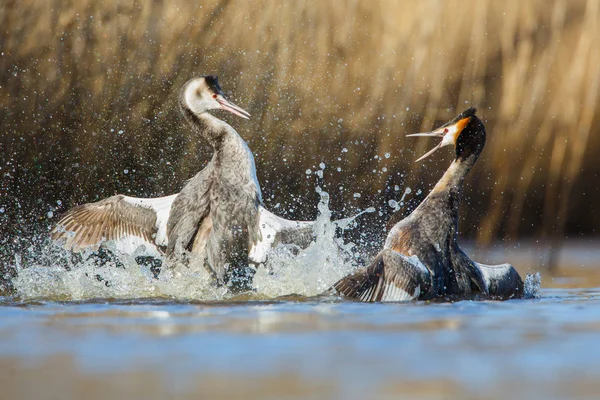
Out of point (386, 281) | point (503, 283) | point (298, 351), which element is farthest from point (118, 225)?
point (298, 351)

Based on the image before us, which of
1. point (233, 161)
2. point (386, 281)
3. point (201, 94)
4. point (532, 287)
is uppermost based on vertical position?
point (201, 94)

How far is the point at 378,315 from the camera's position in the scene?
529 centimetres

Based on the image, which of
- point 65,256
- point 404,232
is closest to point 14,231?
point 65,256

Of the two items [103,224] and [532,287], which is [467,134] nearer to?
[532,287]

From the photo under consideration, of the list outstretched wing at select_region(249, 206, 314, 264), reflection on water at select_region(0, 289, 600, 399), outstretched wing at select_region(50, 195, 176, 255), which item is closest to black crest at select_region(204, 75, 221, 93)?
outstretched wing at select_region(50, 195, 176, 255)

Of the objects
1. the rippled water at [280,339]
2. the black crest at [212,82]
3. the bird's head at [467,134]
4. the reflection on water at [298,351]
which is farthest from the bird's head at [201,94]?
the reflection on water at [298,351]

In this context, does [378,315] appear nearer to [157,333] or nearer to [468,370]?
[157,333]

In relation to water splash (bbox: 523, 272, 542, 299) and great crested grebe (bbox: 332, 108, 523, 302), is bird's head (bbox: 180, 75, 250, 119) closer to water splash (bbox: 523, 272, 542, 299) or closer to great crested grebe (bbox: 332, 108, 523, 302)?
great crested grebe (bbox: 332, 108, 523, 302)

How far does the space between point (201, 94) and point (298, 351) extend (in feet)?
11.5

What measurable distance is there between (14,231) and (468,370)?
17.1ft

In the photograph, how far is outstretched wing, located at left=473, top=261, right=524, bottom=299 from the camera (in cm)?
684

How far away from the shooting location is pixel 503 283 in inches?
271

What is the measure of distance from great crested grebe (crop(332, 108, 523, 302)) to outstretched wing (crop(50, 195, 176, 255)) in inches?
62.4

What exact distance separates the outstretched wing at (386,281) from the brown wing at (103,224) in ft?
5.50
